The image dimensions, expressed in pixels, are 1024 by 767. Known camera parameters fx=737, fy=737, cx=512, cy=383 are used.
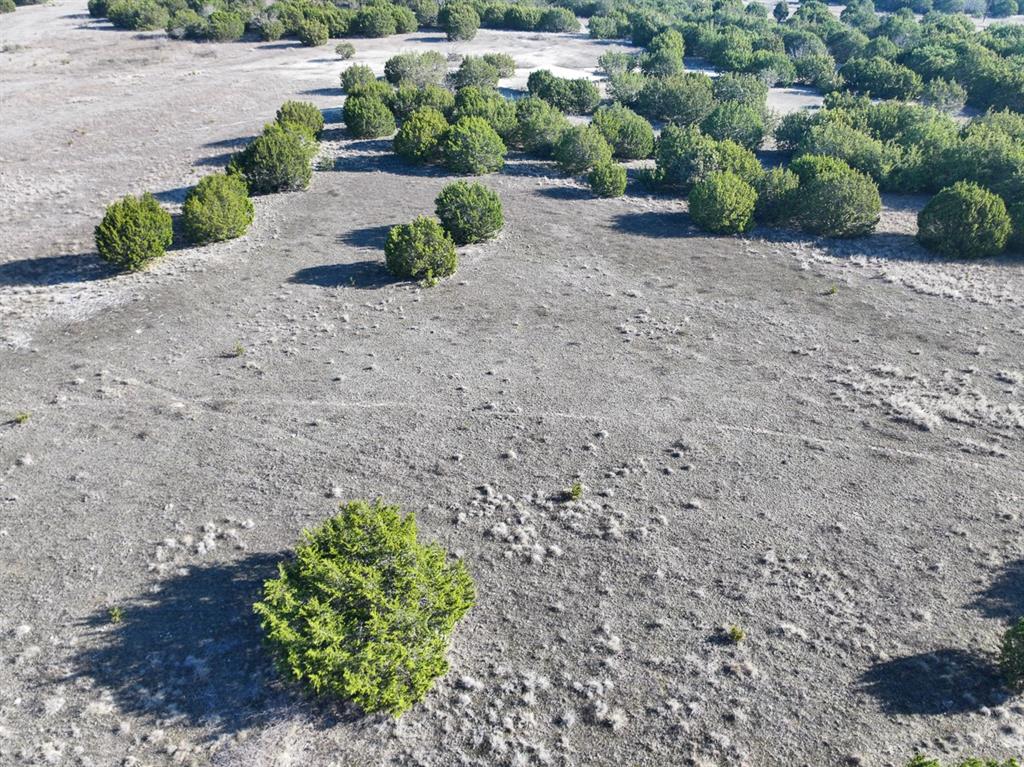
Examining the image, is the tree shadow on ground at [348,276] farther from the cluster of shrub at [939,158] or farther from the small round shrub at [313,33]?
the small round shrub at [313,33]

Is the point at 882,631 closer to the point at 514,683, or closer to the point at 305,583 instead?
the point at 514,683

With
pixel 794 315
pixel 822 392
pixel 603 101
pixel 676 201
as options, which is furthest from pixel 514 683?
pixel 603 101

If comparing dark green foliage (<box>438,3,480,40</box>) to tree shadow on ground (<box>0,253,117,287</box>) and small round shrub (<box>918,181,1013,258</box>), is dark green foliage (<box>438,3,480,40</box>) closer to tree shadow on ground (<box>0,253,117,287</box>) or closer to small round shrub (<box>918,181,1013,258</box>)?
tree shadow on ground (<box>0,253,117,287</box>)

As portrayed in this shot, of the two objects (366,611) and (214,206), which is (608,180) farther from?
(366,611)

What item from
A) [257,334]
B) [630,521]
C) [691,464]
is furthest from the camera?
[257,334]

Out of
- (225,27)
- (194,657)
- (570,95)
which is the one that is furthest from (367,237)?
(225,27)

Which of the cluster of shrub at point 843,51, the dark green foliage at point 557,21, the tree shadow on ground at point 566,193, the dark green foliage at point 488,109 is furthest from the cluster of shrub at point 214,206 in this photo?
the dark green foliage at point 557,21
